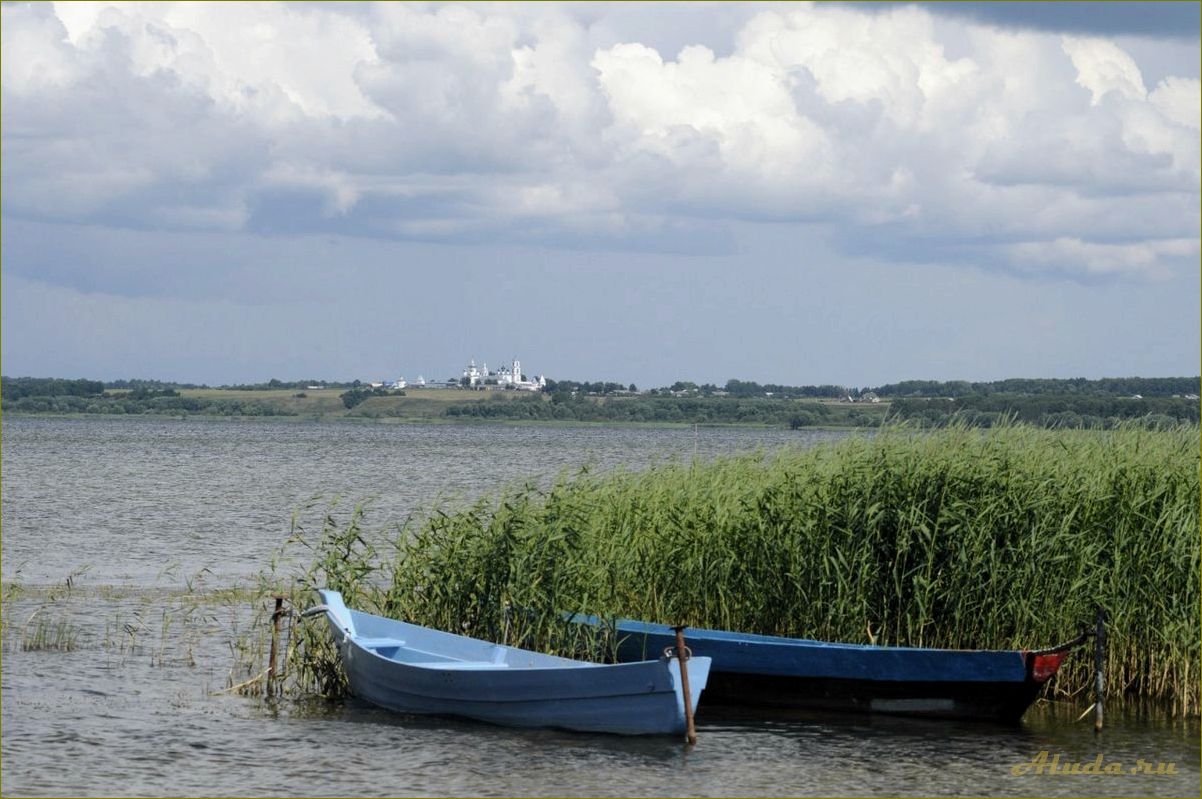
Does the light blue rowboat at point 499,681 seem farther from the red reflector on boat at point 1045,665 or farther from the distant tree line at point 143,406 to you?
the distant tree line at point 143,406

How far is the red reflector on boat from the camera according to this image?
15.2 meters

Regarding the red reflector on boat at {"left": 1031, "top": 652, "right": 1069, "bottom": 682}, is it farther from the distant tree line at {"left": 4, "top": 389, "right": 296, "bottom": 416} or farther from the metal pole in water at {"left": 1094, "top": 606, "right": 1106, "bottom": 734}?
the distant tree line at {"left": 4, "top": 389, "right": 296, "bottom": 416}

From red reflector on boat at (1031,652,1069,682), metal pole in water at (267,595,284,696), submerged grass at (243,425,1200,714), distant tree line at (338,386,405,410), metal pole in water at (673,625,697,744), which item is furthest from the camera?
distant tree line at (338,386,405,410)

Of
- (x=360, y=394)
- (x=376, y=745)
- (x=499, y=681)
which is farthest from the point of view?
(x=360, y=394)

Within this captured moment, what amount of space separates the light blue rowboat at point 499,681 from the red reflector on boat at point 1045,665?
355cm

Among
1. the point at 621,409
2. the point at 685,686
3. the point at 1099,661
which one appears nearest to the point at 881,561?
the point at 1099,661

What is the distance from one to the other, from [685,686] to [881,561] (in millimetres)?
3405

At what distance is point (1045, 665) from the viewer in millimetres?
15297

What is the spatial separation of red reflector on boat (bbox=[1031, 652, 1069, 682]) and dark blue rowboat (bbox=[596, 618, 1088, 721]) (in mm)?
10

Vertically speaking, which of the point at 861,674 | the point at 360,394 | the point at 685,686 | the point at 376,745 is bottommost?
the point at 376,745

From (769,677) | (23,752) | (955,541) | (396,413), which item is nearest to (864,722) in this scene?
(769,677)

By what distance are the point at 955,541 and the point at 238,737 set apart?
7.99 meters

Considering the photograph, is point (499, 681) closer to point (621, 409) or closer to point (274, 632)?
point (274, 632)

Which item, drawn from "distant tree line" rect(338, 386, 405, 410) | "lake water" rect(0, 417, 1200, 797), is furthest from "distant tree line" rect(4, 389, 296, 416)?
"lake water" rect(0, 417, 1200, 797)
